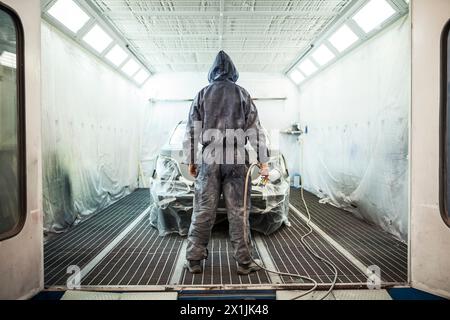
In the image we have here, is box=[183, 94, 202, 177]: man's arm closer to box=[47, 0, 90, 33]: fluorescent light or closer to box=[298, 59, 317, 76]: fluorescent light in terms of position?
box=[47, 0, 90, 33]: fluorescent light

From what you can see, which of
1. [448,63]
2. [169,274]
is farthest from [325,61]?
[169,274]

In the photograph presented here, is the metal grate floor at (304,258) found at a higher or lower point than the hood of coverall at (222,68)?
lower

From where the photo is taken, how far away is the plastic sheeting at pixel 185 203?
3.00m

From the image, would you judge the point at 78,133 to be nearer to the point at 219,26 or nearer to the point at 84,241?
the point at 84,241

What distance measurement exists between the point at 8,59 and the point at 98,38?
9.45 feet

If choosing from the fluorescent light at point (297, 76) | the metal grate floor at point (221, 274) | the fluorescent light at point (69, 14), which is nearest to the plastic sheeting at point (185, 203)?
the metal grate floor at point (221, 274)

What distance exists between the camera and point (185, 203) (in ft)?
9.82

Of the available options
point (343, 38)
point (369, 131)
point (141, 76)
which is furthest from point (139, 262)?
point (141, 76)

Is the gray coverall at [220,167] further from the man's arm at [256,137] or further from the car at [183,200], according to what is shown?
the car at [183,200]

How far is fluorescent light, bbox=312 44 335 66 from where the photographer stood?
484cm

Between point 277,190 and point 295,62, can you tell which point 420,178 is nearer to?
point 277,190

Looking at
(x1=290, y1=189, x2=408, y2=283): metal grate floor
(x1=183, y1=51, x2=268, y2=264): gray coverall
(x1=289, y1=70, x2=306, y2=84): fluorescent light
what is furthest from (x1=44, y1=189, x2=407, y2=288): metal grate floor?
(x1=289, y1=70, x2=306, y2=84): fluorescent light

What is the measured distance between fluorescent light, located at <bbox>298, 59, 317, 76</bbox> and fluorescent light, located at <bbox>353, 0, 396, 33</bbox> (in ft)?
6.33

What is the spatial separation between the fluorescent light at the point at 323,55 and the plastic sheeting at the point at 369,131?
0.65 ft
